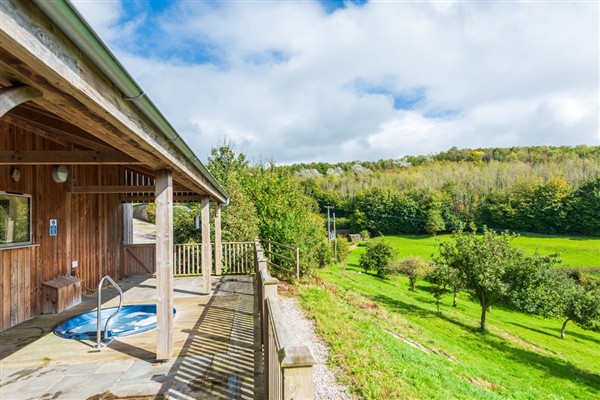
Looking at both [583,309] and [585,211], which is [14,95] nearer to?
[583,309]

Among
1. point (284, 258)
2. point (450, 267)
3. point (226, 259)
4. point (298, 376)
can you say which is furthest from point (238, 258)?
point (450, 267)

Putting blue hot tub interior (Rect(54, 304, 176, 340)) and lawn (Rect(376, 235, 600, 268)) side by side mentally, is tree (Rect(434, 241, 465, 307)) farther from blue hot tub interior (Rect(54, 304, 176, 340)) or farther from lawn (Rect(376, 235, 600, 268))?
blue hot tub interior (Rect(54, 304, 176, 340))

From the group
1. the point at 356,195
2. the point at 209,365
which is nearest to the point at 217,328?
the point at 209,365

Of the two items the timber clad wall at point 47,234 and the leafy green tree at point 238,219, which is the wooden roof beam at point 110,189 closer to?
the timber clad wall at point 47,234

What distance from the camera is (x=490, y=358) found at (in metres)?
11.0

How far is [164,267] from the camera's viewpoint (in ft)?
12.5

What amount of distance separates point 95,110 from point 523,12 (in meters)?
14.5

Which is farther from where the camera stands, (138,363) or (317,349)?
(317,349)

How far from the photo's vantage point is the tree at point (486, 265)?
15422 mm

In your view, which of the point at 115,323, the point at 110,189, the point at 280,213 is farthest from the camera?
the point at 280,213

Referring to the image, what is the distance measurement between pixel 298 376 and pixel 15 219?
541 centimetres

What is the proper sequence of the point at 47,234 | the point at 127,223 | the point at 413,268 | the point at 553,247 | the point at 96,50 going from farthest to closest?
the point at 553,247, the point at 413,268, the point at 127,223, the point at 47,234, the point at 96,50

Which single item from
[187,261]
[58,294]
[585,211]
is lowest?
[187,261]

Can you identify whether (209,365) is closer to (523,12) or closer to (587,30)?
(523,12)
